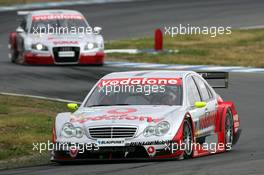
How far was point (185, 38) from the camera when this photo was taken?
3675 centimetres

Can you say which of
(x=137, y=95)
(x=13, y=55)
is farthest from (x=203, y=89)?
(x=13, y=55)

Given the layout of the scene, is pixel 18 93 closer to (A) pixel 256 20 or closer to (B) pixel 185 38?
(B) pixel 185 38

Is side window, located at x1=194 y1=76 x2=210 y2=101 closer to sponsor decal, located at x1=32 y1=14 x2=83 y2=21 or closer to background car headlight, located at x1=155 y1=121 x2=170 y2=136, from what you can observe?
background car headlight, located at x1=155 y1=121 x2=170 y2=136

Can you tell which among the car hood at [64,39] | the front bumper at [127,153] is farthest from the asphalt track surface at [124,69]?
the car hood at [64,39]

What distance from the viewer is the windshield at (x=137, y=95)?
46.7 ft

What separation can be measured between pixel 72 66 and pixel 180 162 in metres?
15.8

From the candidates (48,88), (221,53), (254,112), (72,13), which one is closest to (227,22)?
(221,53)

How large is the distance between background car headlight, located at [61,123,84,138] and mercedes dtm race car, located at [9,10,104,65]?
14742mm

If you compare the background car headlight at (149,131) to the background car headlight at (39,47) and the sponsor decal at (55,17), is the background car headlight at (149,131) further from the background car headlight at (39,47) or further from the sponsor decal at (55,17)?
the sponsor decal at (55,17)

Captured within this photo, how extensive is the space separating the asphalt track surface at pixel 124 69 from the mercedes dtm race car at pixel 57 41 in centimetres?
36

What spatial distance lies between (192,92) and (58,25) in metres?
15.3

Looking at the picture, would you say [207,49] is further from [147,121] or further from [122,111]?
[147,121]

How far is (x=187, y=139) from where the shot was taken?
13.6 m

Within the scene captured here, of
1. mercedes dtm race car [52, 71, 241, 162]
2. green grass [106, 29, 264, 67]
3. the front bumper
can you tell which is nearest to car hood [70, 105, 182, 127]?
mercedes dtm race car [52, 71, 241, 162]
